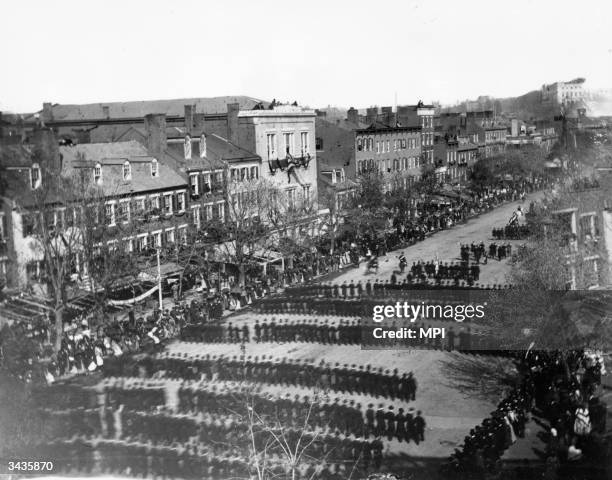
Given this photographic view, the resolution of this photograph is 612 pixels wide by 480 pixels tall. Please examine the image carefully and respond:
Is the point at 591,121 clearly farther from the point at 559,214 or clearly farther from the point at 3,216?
the point at 3,216

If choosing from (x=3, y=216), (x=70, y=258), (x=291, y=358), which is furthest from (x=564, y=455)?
(x=3, y=216)

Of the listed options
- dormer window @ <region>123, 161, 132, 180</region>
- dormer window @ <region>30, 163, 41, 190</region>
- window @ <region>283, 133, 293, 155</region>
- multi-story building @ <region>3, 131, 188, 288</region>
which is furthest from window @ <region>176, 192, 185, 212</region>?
window @ <region>283, 133, 293, 155</region>

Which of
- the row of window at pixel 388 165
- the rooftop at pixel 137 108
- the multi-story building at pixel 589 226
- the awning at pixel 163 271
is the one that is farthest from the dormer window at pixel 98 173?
the row of window at pixel 388 165

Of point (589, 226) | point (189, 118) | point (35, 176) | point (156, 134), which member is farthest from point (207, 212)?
point (589, 226)

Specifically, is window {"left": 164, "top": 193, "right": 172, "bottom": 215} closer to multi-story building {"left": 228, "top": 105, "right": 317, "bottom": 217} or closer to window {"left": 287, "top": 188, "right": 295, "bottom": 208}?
multi-story building {"left": 228, "top": 105, "right": 317, "bottom": 217}

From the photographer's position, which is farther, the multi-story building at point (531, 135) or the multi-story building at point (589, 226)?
the multi-story building at point (531, 135)

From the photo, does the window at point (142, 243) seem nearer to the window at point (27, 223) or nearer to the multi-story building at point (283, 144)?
the window at point (27, 223)

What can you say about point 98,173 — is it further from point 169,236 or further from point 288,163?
point 288,163
